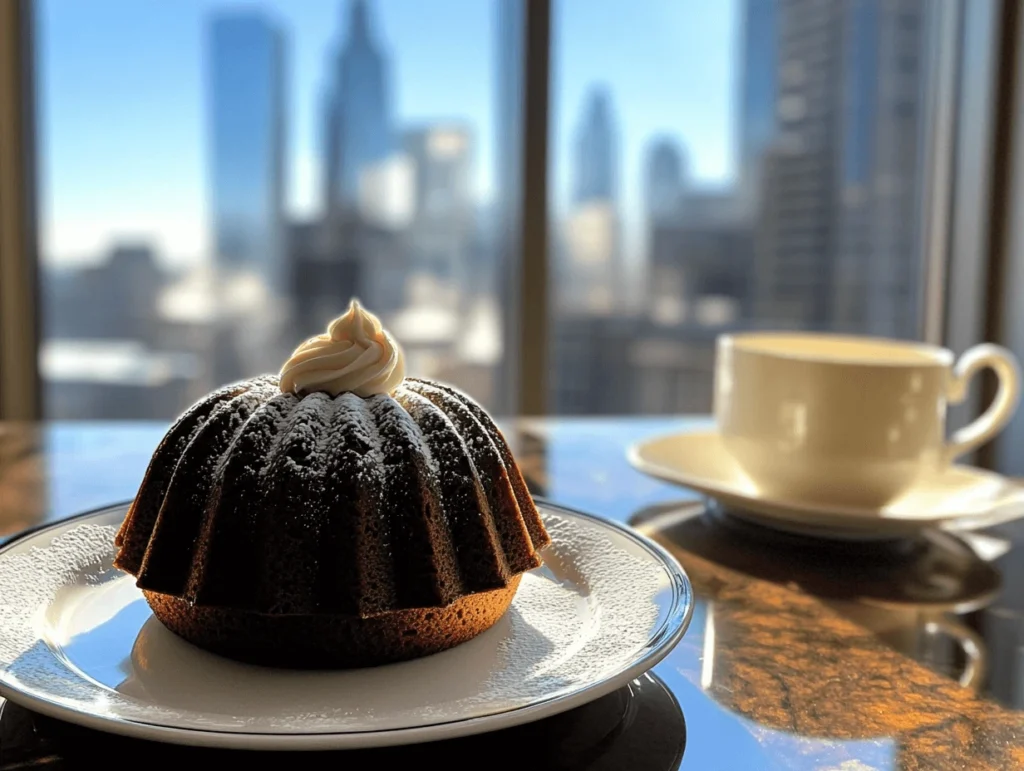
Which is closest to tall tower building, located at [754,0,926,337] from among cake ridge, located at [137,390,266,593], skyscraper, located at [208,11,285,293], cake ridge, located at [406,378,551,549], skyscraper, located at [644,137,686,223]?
skyscraper, located at [644,137,686,223]

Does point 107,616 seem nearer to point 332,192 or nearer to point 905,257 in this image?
point 332,192

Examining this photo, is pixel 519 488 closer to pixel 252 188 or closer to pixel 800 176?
pixel 252 188

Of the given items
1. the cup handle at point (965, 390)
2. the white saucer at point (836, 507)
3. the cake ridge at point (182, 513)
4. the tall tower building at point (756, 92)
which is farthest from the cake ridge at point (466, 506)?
the tall tower building at point (756, 92)

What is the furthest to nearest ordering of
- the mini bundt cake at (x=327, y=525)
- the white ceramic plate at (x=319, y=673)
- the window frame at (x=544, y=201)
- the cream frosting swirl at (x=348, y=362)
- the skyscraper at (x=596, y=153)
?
the skyscraper at (x=596, y=153) < the window frame at (x=544, y=201) < the cream frosting swirl at (x=348, y=362) < the mini bundt cake at (x=327, y=525) < the white ceramic plate at (x=319, y=673)

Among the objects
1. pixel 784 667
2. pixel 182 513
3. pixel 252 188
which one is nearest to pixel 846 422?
pixel 784 667

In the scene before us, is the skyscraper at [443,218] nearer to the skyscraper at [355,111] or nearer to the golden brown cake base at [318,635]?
the skyscraper at [355,111]
